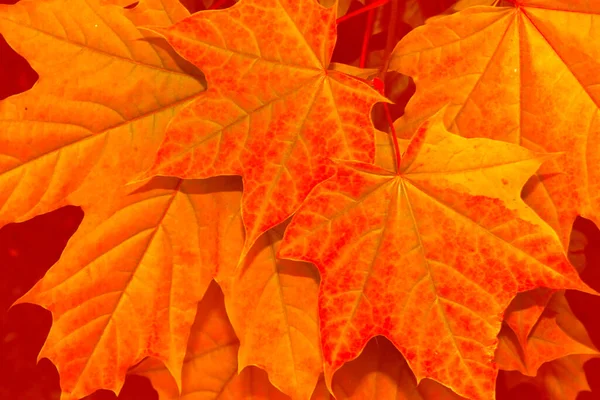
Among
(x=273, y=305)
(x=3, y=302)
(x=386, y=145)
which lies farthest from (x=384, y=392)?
(x=3, y=302)

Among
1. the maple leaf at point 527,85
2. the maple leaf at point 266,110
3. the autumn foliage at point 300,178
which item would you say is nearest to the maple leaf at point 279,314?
the autumn foliage at point 300,178

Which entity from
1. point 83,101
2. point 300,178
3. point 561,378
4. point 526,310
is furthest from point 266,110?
point 561,378

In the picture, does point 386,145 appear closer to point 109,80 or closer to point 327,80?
point 327,80

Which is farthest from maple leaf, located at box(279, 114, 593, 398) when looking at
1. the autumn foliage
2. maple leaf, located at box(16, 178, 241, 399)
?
maple leaf, located at box(16, 178, 241, 399)

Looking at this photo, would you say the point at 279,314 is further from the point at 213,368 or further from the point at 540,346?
the point at 540,346

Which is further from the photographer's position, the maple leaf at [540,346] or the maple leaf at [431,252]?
the maple leaf at [540,346]

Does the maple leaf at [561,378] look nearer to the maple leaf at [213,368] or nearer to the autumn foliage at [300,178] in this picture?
the autumn foliage at [300,178]
